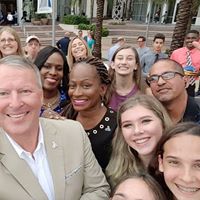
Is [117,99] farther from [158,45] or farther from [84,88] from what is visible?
[158,45]

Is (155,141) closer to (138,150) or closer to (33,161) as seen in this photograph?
(138,150)

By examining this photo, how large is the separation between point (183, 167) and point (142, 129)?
454 millimetres

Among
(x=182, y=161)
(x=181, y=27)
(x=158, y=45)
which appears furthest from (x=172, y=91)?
(x=181, y=27)

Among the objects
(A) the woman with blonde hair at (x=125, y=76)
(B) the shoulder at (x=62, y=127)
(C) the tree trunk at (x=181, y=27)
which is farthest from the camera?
(C) the tree trunk at (x=181, y=27)

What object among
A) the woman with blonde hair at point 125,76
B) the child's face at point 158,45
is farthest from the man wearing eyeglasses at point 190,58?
the woman with blonde hair at point 125,76

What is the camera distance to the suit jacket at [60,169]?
1750 mm

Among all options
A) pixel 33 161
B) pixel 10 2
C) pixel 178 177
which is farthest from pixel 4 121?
pixel 10 2

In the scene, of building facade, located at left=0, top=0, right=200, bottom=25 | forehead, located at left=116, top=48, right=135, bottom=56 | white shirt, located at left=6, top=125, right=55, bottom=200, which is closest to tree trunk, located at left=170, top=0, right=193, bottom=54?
forehead, located at left=116, top=48, right=135, bottom=56

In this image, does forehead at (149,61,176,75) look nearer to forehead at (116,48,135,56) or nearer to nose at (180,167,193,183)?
forehead at (116,48,135,56)

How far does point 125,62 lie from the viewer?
12.6 ft

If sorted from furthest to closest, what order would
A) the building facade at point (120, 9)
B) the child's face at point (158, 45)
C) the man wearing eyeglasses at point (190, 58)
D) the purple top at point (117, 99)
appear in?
the building facade at point (120, 9) → the child's face at point (158, 45) → the man wearing eyeglasses at point (190, 58) → the purple top at point (117, 99)

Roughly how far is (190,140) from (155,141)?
13.2 inches

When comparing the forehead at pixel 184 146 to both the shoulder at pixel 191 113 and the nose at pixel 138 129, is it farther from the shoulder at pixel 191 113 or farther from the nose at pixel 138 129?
the shoulder at pixel 191 113

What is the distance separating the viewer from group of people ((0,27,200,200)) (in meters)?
1.78
